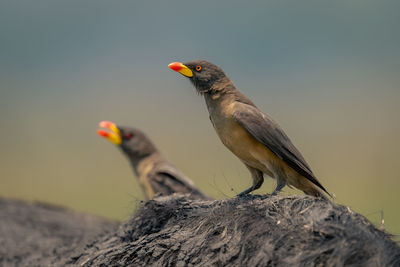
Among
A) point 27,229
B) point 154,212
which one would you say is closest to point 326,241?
point 154,212

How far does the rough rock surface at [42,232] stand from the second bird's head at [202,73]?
196cm

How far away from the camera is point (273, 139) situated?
425 centimetres

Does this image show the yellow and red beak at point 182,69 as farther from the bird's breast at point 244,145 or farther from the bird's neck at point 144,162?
the bird's neck at point 144,162

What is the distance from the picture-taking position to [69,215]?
9453 millimetres

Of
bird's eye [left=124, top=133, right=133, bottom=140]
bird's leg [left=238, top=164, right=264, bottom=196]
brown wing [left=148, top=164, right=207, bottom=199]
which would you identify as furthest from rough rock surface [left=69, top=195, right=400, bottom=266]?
bird's eye [left=124, top=133, right=133, bottom=140]

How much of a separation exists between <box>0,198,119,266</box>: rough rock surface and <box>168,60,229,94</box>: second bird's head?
196 centimetres

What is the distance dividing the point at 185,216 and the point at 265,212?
2.70 ft

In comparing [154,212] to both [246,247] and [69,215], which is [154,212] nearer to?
[246,247]

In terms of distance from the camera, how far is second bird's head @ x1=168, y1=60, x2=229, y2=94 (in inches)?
184

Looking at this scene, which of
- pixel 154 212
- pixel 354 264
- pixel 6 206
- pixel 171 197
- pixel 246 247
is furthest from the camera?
pixel 6 206

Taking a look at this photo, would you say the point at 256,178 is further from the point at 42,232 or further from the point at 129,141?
the point at 129,141

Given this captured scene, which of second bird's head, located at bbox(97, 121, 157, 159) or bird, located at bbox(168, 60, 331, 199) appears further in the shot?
second bird's head, located at bbox(97, 121, 157, 159)

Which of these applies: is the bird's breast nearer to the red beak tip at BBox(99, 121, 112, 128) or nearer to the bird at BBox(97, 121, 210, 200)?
the bird at BBox(97, 121, 210, 200)

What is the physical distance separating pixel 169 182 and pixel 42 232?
2.09m
